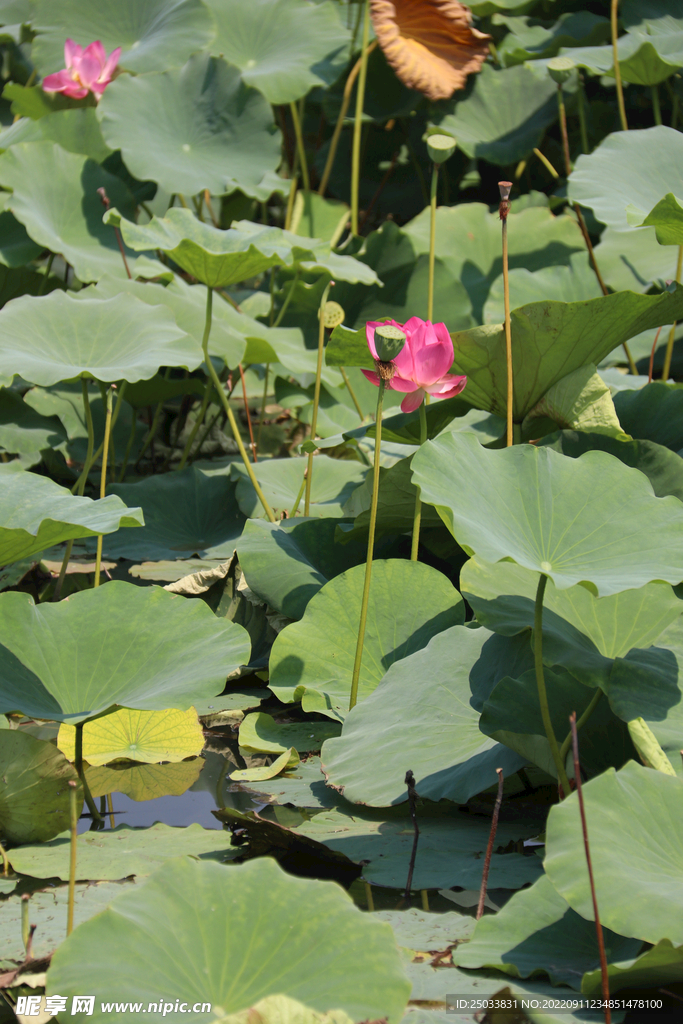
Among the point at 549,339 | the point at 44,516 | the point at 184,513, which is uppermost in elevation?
the point at 549,339

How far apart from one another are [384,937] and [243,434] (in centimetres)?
200

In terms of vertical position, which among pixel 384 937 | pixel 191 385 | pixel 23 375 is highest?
pixel 23 375

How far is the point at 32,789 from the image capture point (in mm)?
976

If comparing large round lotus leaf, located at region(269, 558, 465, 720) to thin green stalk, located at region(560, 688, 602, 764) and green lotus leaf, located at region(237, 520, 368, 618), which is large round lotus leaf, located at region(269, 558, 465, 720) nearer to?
green lotus leaf, located at region(237, 520, 368, 618)

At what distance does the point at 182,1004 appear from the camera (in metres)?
0.62

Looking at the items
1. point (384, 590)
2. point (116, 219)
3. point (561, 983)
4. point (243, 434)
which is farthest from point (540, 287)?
point (561, 983)

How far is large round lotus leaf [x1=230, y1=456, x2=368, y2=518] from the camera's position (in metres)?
1.69

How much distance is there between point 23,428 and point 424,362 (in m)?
1.27

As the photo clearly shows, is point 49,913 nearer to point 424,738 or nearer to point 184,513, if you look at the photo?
point 424,738

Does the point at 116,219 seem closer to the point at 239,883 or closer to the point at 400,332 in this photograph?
the point at 400,332

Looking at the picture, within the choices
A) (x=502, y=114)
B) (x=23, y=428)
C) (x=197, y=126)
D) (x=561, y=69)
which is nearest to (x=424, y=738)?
(x=23, y=428)

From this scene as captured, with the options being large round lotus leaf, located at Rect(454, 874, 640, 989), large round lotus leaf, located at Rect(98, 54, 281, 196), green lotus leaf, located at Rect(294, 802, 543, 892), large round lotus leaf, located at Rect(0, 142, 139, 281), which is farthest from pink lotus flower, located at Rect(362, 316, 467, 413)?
large round lotus leaf, located at Rect(98, 54, 281, 196)

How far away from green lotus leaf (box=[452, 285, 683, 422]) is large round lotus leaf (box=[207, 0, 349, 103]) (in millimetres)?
1926

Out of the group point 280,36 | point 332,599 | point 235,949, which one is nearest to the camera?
point 235,949
